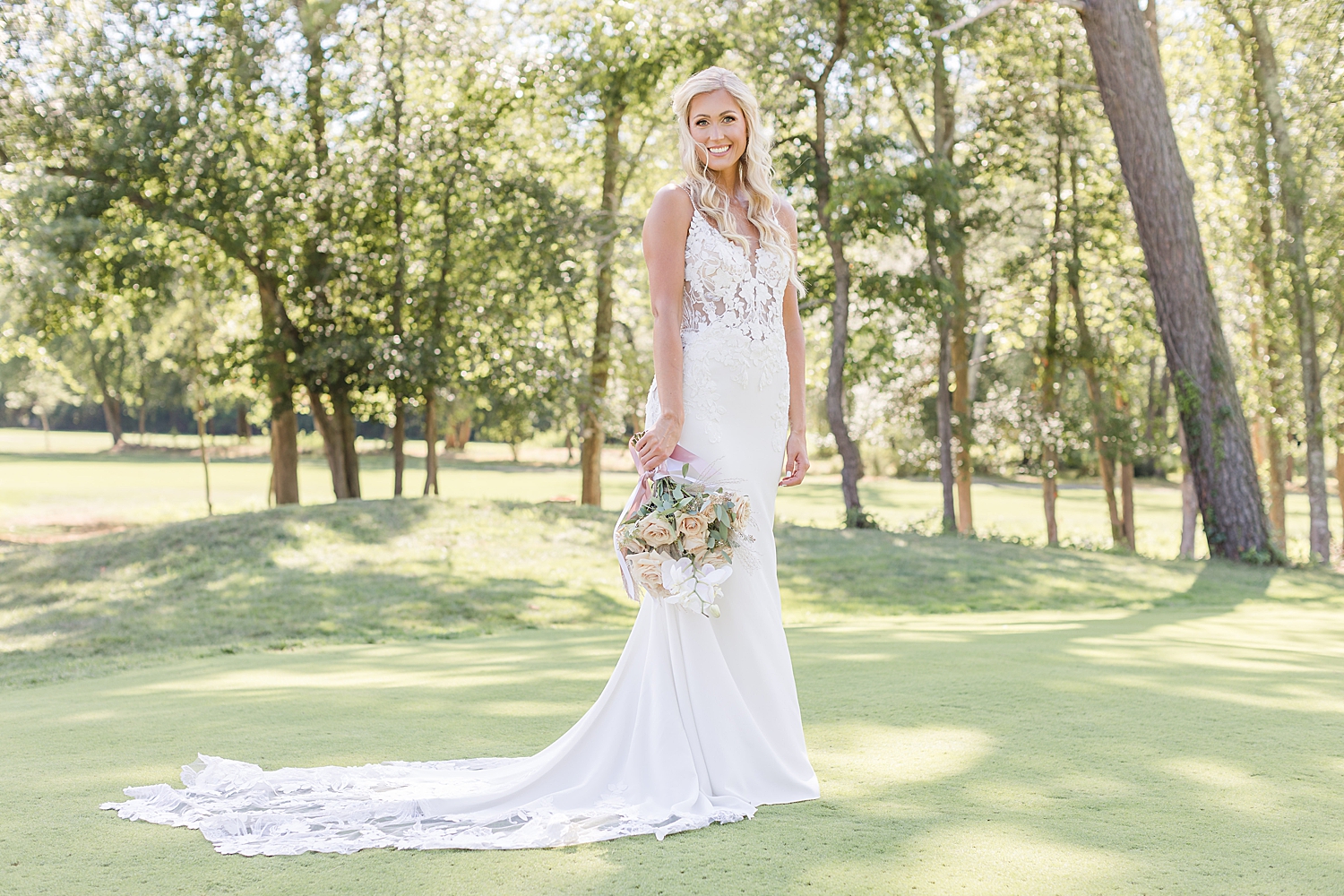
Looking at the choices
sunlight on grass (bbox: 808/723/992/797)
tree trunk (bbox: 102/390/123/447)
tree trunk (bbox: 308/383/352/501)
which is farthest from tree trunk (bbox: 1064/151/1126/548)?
tree trunk (bbox: 102/390/123/447)

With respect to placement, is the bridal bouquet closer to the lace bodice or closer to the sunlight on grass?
the lace bodice

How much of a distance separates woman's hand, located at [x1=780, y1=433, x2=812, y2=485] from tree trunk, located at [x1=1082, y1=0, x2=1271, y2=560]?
34.6ft

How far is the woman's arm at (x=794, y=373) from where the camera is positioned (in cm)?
404

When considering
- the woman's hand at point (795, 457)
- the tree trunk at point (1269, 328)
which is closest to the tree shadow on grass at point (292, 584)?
the woman's hand at point (795, 457)

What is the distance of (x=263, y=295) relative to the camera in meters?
17.7

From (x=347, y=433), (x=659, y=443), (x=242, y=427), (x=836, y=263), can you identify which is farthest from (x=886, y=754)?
(x=242, y=427)

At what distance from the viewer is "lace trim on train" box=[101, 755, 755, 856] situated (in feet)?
10.0

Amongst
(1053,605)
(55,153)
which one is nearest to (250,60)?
(55,153)

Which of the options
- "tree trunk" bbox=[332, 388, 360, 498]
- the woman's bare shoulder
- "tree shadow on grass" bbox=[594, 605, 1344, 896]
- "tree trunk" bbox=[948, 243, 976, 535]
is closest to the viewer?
"tree shadow on grass" bbox=[594, 605, 1344, 896]

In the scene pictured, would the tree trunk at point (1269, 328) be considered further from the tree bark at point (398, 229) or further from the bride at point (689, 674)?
the tree bark at point (398, 229)

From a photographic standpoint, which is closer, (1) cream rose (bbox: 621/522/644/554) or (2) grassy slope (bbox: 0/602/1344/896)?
(2) grassy slope (bbox: 0/602/1344/896)

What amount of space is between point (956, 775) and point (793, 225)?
2012 millimetres

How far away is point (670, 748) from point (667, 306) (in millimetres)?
1429

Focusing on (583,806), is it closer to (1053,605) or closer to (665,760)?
(665,760)
